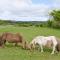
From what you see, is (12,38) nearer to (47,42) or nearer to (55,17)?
(47,42)

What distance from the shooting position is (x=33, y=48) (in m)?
11.6

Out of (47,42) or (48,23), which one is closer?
(47,42)

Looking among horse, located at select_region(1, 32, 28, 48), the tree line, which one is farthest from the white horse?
the tree line

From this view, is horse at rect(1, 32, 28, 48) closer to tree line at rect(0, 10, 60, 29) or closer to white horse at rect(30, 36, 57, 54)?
white horse at rect(30, 36, 57, 54)

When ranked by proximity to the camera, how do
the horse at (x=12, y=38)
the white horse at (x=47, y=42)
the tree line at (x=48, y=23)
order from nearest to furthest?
the white horse at (x=47, y=42) → the horse at (x=12, y=38) → the tree line at (x=48, y=23)

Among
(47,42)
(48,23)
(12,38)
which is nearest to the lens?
(47,42)

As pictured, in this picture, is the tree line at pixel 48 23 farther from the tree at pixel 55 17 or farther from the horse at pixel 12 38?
the horse at pixel 12 38

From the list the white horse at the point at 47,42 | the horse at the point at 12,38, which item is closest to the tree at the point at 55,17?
the horse at the point at 12,38

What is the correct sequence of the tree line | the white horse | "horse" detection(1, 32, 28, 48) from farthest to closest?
the tree line < "horse" detection(1, 32, 28, 48) < the white horse

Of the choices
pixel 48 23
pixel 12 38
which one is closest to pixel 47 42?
pixel 12 38

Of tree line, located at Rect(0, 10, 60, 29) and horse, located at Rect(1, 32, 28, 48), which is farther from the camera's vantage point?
tree line, located at Rect(0, 10, 60, 29)

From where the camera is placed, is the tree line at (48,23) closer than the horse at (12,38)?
No

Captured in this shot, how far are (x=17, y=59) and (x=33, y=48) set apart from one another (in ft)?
8.29

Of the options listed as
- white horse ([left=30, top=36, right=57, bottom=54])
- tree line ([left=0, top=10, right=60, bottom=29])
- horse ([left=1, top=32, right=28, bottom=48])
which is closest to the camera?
white horse ([left=30, top=36, right=57, bottom=54])
